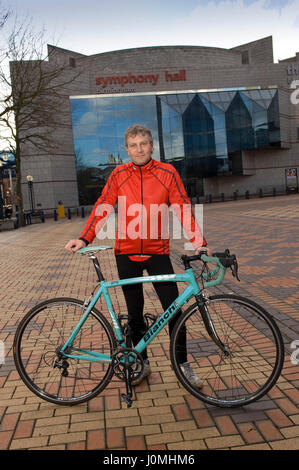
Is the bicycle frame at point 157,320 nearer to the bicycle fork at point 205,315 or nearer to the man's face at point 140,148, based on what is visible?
the bicycle fork at point 205,315

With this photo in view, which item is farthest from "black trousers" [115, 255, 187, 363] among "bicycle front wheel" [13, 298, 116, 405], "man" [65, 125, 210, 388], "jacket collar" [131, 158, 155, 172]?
"jacket collar" [131, 158, 155, 172]

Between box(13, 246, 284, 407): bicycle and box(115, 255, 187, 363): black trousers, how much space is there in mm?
135

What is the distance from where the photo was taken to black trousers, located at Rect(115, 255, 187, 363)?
9.57 ft

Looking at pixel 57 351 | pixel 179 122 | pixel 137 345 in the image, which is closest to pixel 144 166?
pixel 137 345

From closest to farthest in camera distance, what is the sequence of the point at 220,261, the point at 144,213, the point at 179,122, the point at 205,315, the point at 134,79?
the point at 220,261, the point at 205,315, the point at 144,213, the point at 134,79, the point at 179,122

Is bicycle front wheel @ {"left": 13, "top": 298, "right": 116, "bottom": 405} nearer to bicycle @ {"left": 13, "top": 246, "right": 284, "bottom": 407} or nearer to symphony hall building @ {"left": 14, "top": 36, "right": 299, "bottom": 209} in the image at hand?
bicycle @ {"left": 13, "top": 246, "right": 284, "bottom": 407}

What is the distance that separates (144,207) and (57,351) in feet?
4.06

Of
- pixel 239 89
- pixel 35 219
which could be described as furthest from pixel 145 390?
pixel 239 89

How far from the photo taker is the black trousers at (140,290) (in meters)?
2.92

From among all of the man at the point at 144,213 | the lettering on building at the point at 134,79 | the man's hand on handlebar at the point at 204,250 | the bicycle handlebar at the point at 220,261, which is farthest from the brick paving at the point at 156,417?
the lettering on building at the point at 134,79

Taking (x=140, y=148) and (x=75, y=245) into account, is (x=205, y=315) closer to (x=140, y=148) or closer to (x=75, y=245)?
(x=75, y=245)

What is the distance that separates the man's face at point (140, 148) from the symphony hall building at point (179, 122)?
38936 mm

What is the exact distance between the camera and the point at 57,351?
115 inches
